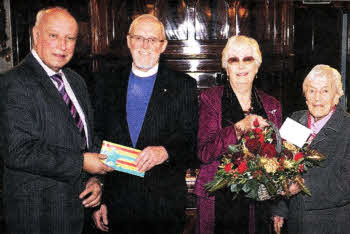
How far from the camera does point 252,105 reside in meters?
2.24

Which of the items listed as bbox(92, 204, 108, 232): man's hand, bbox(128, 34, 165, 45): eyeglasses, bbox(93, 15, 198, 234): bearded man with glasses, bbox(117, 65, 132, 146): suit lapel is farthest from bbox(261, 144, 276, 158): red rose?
bbox(92, 204, 108, 232): man's hand

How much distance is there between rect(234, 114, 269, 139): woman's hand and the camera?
199cm

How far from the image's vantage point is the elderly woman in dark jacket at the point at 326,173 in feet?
6.39

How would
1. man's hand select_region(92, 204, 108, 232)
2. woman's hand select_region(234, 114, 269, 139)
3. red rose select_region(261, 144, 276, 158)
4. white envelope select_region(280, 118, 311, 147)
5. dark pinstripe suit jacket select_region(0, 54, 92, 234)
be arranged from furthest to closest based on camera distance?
man's hand select_region(92, 204, 108, 232) → woman's hand select_region(234, 114, 269, 139) → white envelope select_region(280, 118, 311, 147) → red rose select_region(261, 144, 276, 158) → dark pinstripe suit jacket select_region(0, 54, 92, 234)

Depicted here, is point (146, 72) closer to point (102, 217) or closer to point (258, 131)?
point (258, 131)

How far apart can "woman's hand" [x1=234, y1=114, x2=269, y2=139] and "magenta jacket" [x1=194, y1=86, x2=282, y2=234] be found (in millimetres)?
42

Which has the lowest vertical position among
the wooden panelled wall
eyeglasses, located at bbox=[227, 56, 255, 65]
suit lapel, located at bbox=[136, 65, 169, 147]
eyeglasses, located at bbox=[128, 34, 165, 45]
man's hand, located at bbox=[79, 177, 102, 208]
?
man's hand, located at bbox=[79, 177, 102, 208]

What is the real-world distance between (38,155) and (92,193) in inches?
16.9

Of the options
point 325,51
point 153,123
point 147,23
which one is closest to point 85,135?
point 153,123

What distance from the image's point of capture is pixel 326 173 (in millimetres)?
1967

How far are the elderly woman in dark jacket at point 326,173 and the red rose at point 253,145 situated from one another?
409mm

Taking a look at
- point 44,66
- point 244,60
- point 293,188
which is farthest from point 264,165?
point 44,66

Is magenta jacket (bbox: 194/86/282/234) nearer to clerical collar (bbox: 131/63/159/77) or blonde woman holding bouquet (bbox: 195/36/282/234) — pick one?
blonde woman holding bouquet (bbox: 195/36/282/234)

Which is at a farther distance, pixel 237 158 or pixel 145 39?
pixel 145 39
